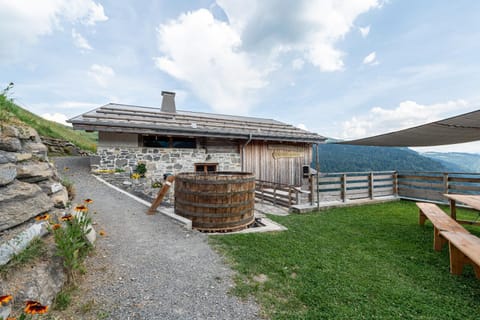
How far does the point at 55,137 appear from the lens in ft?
44.0

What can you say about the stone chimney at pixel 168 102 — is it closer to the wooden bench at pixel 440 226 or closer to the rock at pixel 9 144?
the rock at pixel 9 144

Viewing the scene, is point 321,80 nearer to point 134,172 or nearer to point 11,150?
point 134,172

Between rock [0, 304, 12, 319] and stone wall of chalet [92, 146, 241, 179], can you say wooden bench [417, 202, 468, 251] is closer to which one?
rock [0, 304, 12, 319]

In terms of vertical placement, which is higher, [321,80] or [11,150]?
[321,80]

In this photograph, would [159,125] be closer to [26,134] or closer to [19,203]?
[26,134]

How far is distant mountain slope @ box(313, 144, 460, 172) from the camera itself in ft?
72.7

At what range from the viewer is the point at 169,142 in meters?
8.36

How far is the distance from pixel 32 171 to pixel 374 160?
30.6 metres

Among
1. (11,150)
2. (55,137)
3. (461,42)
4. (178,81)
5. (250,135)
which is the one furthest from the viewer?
(55,137)

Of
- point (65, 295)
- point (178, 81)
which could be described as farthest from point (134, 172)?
point (178, 81)

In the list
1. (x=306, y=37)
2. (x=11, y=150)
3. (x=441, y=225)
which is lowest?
(x=441, y=225)

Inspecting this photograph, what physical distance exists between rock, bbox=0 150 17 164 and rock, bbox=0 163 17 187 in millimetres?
55

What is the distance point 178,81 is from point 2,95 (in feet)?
32.4

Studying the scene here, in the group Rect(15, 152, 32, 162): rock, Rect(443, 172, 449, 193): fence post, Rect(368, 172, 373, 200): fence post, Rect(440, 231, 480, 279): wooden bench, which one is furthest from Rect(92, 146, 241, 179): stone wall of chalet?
Result: Rect(443, 172, 449, 193): fence post
